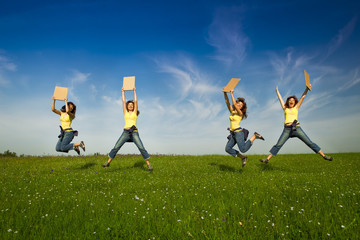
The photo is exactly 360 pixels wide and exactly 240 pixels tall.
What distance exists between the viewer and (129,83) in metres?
10.7

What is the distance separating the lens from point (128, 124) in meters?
10.9

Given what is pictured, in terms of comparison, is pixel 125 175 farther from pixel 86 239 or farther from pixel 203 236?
pixel 203 236

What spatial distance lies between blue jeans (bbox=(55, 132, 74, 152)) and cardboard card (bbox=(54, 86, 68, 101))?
182cm

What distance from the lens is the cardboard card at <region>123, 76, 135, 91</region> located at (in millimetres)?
10617

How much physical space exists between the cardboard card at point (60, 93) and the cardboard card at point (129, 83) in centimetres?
342

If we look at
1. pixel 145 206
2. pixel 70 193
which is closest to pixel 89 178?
pixel 70 193

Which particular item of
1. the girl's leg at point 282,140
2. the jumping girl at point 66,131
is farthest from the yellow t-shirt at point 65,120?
the girl's leg at point 282,140

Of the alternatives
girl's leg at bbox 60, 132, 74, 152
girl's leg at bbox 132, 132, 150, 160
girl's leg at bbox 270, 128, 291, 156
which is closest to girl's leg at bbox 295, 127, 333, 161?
girl's leg at bbox 270, 128, 291, 156

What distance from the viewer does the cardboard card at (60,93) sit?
37.8ft

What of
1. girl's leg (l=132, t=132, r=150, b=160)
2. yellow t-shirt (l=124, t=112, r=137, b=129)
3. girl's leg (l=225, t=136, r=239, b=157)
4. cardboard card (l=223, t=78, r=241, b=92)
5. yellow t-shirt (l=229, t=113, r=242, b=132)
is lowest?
girl's leg (l=225, t=136, r=239, b=157)

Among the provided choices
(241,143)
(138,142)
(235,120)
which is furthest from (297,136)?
(138,142)

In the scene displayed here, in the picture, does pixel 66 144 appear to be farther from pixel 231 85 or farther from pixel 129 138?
pixel 231 85

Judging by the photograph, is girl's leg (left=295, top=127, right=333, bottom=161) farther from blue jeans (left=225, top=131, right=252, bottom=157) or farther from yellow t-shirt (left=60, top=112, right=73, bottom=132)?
yellow t-shirt (left=60, top=112, right=73, bottom=132)

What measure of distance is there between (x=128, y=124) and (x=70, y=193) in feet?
14.3
